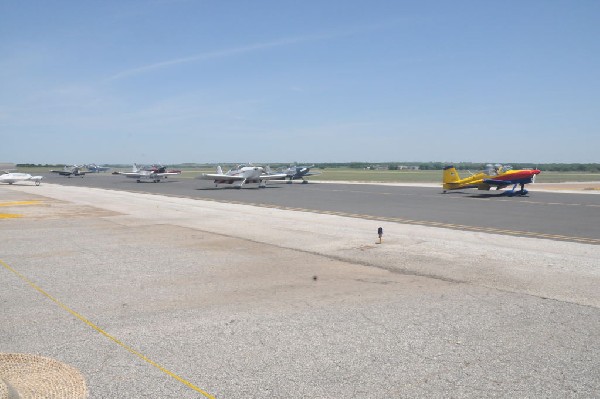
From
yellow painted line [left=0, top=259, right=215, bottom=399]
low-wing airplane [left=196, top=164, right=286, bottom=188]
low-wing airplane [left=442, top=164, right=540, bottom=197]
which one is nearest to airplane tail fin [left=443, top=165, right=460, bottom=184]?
low-wing airplane [left=442, top=164, right=540, bottom=197]

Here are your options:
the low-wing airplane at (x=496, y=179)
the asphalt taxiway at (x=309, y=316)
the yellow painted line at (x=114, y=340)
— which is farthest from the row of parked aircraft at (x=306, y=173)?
the yellow painted line at (x=114, y=340)

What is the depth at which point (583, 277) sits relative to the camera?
1099cm

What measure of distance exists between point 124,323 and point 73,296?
7.44 ft

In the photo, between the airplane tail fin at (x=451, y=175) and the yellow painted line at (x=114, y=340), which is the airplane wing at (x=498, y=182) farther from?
the yellow painted line at (x=114, y=340)

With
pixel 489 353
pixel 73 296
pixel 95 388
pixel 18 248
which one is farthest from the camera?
pixel 18 248

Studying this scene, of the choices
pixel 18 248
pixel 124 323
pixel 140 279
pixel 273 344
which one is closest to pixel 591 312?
pixel 273 344

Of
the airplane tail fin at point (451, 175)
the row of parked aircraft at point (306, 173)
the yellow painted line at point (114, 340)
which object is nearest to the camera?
the yellow painted line at point (114, 340)

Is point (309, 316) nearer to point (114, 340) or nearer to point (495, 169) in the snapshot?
point (114, 340)

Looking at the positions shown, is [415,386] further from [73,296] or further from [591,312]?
[73,296]

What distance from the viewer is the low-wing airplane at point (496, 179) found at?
3903 centimetres

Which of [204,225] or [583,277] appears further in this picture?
[204,225]

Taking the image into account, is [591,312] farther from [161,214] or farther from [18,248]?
[161,214]

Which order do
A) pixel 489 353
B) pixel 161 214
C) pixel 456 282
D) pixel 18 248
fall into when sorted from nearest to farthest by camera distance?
1. pixel 489 353
2. pixel 456 282
3. pixel 18 248
4. pixel 161 214

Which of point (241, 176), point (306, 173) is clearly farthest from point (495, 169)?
point (306, 173)
